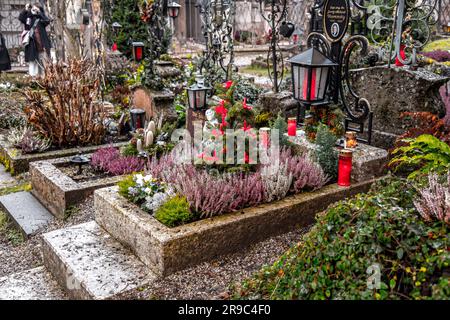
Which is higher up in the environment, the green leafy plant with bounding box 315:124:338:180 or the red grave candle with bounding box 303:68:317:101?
the red grave candle with bounding box 303:68:317:101

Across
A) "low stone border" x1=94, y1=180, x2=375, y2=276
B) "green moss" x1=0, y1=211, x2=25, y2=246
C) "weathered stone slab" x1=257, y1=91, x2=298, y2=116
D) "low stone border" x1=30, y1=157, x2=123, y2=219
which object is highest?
"weathered stone slab" x1=257, y1=91, x2=298, y2=116

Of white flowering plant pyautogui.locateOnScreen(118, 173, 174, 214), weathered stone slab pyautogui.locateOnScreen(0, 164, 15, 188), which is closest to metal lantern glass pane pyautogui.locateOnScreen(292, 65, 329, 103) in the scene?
white flowering plant pyautogui.locateOnScreen(118, 173, 174, 214)

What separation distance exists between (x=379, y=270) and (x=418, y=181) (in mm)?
1200

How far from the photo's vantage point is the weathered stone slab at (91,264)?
359 centimetres

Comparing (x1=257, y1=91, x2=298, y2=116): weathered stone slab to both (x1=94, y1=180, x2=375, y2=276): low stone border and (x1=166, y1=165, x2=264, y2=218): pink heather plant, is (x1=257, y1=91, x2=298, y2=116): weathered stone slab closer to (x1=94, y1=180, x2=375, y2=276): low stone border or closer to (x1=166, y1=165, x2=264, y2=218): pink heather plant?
(x1=94, y1=180, x2=375, y2=276): low stone border

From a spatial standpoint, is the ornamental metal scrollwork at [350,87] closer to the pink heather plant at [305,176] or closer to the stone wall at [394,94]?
the stone wall at [394,94]

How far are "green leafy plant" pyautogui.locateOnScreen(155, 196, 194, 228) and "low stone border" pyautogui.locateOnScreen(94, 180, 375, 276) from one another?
0.25 ft

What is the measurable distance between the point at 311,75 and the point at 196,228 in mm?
2605

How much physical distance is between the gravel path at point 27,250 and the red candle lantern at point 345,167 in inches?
112

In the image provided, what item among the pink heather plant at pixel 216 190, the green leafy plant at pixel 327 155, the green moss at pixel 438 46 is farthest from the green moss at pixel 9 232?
the green moss at pixel 438 46

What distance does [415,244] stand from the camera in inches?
108

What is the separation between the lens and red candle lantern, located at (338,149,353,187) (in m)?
4.82

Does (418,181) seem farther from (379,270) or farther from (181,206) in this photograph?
(181,206)
